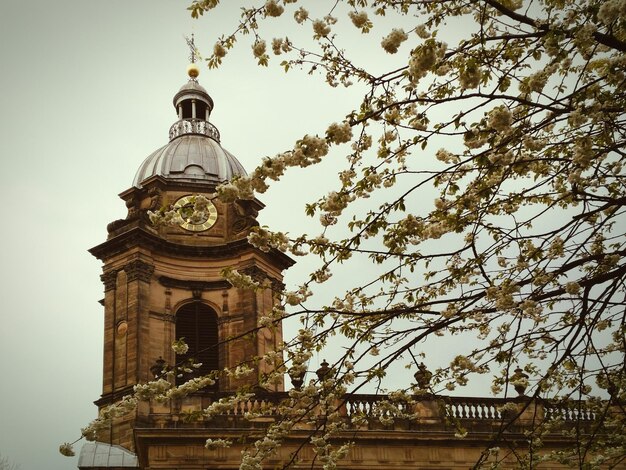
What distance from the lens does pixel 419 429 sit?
22.9 metres

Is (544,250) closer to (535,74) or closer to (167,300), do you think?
(535,74)

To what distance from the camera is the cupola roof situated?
1316 inches

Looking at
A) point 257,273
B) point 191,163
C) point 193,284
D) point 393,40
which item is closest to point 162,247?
point 193,284

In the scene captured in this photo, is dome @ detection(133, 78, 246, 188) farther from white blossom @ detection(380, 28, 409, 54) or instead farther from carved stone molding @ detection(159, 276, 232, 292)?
white blossom @ detection(380, 28, 409, 54)

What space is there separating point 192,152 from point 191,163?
Result: 880 mm

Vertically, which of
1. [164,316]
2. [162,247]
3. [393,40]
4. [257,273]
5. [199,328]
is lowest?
[393,40]

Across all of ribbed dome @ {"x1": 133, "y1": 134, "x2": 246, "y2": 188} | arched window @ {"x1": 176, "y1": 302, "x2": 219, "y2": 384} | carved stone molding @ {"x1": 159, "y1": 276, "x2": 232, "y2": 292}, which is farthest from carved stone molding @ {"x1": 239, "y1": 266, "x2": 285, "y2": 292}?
ribbed dome @ {"x1": 133, "y1": 134, "x2": 246, "y2": 188}

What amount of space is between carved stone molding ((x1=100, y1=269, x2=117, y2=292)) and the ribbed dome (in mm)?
4232

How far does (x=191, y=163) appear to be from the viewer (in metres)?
33.8

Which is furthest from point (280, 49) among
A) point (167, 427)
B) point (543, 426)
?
point (167, 427)

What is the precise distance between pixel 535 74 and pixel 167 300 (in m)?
23.2

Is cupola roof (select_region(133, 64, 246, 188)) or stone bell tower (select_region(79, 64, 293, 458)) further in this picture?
cupola roof (select_region(133, 64, 246, 188))

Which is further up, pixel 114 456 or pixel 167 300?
pixel 167 300

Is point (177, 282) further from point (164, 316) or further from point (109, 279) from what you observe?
point (109, 279)
